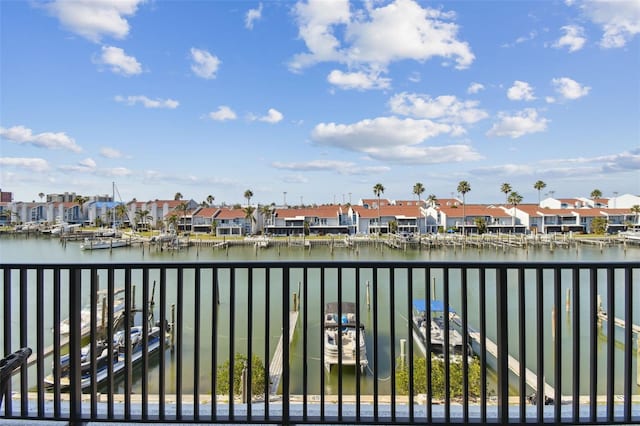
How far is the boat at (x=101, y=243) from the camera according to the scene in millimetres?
34500

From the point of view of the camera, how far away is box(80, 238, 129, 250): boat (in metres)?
34.5

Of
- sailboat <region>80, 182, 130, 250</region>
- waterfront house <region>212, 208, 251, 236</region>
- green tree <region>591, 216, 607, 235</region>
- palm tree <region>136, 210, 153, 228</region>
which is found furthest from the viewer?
palm tree <region>136, 210, 153, 228</region>

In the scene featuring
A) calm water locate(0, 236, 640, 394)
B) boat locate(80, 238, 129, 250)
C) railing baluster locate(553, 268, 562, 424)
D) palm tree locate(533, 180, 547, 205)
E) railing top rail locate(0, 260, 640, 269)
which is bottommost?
calm water locate(0, 236, 640, 394)

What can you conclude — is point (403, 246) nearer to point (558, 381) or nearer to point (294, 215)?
point (294, 215)

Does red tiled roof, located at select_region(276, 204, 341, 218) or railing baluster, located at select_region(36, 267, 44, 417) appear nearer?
railing baluster, located at select_region(36, 267, 44, 417)

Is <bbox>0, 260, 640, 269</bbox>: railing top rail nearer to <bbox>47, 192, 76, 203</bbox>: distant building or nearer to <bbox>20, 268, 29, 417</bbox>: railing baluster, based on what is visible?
<bbox>20, 268, 29, 417</bbox>: railing baluster

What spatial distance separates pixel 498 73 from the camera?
19578mm

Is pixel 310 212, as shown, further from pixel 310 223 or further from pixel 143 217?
pixel 143 217

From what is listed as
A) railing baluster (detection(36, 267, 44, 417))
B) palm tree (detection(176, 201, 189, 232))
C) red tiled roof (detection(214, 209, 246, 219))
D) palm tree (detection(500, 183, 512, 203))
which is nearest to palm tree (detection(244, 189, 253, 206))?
red tiled roof (detection(214, 209, 246, 219))

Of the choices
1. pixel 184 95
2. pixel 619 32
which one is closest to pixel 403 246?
pixel 184 95

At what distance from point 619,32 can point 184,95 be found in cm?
2322

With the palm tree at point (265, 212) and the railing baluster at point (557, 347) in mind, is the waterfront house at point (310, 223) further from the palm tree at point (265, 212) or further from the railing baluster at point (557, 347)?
the railing baluster at point (557, 347)

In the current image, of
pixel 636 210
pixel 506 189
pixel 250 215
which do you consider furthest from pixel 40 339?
pixel 636 210

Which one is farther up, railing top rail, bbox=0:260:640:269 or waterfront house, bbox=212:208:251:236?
railing top rail, bbox=0:260:640:269
